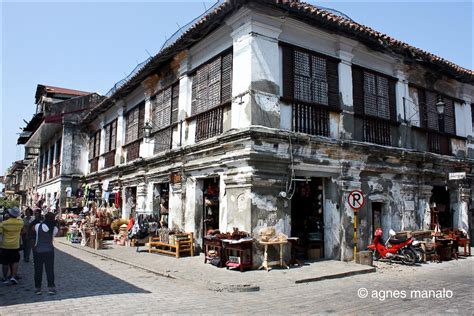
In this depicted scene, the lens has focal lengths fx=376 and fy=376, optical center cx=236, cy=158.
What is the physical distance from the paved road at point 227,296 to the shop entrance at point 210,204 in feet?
9.90

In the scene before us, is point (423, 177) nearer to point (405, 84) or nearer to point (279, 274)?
point (405, 84)

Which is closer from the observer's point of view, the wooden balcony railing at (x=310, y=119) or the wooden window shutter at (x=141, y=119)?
the wooden balcony railing at (x=310, y=119)

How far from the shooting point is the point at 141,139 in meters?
16.4

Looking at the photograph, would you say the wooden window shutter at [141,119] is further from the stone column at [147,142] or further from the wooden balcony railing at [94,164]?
the wooden balcony railing at [94,164]

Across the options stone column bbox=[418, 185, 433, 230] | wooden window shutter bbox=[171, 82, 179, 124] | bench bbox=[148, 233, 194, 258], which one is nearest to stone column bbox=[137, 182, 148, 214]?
wooden window shutter bbox=[171, 82, 179, 124]

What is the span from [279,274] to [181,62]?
8.15 m

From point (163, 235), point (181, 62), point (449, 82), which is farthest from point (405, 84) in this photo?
point (163, 235)

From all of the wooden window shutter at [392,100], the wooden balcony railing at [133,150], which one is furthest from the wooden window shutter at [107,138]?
the wooden window shutter at [392,100]

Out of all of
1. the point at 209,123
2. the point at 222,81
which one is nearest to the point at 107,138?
the point at 209,123

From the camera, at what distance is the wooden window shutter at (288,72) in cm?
1057

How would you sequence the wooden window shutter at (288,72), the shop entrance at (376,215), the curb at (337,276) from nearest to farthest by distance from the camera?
the curb at (337,276), the wooden window shutter at (288,72), the shop entrance at (376,215)

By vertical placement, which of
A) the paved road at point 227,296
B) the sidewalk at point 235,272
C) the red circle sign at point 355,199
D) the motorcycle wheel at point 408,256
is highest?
the red circle sign at point 355,199

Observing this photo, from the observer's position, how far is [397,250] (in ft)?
36.1

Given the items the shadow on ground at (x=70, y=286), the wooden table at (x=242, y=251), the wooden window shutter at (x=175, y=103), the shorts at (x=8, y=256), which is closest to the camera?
the shadow on ground at (x=70, y=286)
